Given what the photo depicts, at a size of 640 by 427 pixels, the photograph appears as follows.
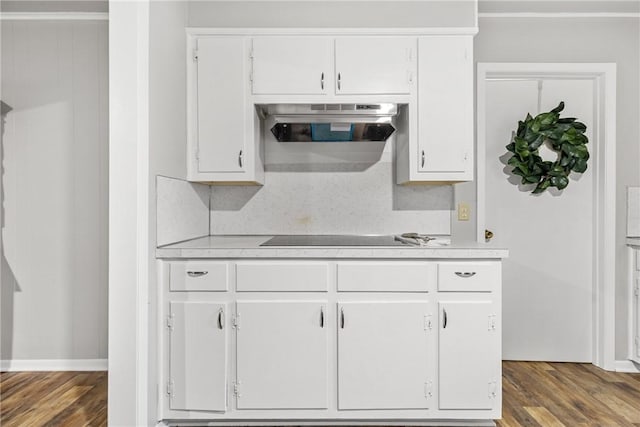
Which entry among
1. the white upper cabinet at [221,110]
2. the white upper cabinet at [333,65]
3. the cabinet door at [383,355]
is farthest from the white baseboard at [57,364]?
the white upper cabinet at [333,65]

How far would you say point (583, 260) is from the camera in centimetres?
319

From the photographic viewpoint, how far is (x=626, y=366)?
10.1ft

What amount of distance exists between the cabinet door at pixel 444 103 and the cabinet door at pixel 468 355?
2.83 ft

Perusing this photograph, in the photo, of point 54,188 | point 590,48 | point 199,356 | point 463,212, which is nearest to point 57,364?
point 54,188

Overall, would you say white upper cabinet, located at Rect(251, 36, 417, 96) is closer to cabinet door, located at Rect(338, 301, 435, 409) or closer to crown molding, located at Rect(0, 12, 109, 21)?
Answer: cabinet door, located at Rect(338, 301, 435, 409)

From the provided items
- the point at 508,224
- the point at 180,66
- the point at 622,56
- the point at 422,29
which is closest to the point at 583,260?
the point at 508,224

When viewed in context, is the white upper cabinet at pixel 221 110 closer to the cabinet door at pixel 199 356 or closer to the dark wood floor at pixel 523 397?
the cabinet door at pixel 199 356

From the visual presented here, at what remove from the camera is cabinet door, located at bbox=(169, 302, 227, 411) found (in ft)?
7.20

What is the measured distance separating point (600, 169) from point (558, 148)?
329mm

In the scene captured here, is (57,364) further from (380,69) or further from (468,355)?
(380,69)

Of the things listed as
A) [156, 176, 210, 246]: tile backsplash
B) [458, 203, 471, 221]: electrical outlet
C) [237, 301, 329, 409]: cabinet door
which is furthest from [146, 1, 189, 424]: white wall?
[458, 203, 471, 221]: electrical outlet

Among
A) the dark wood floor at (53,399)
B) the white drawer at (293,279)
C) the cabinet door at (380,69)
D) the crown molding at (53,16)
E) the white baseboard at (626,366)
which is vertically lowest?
the dark wood floor at (53,399)

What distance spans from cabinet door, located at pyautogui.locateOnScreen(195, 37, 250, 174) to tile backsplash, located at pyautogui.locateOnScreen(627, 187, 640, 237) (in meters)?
2.68

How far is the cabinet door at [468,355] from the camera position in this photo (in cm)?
217
